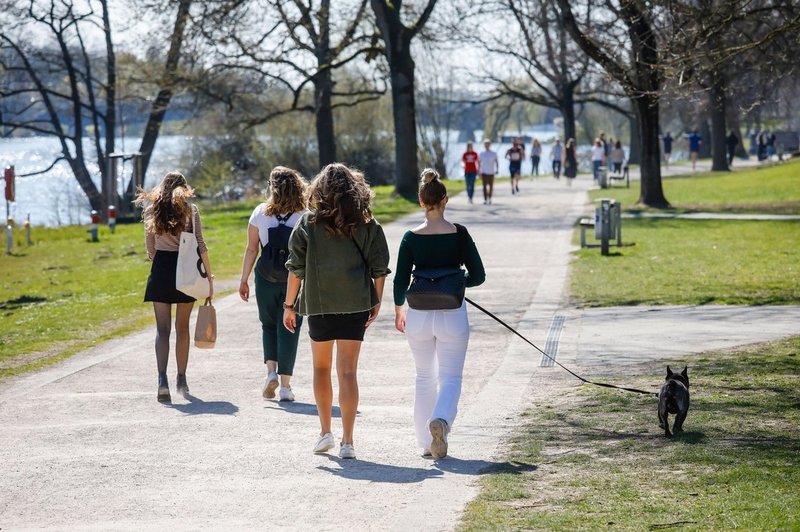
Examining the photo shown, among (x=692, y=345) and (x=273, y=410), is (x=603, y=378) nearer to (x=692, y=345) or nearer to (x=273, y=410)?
(x=692, y=345)

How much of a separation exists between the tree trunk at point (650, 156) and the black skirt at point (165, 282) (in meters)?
20.3

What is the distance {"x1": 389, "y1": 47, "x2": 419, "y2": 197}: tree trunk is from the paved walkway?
20.2 metres

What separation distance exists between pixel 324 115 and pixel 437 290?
31.3m

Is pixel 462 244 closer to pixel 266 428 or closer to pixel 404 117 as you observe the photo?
pixel 266 428

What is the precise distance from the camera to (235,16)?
98.4ft

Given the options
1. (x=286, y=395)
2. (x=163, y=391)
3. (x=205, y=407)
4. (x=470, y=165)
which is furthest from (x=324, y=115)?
(x=205, y=407)

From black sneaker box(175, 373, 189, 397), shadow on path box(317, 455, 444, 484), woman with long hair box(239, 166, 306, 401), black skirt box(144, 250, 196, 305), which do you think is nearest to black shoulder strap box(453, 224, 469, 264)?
shadow on path box(317, 455, 444, 484)

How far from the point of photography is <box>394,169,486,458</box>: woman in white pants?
7.11 meters

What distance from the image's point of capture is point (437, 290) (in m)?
7.04

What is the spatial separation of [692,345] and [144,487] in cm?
593

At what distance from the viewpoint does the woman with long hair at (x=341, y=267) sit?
23.1 feet

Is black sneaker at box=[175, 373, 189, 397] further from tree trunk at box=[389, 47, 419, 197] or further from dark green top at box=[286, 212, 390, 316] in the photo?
tree trunk at box=[389, 47, 419, 197]

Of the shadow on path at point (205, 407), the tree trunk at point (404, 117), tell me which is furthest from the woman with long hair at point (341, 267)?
the tree trunk at point (404, 117)

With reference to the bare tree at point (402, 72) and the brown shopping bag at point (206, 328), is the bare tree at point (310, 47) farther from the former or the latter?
Answer: the brown shopping bag at point (206, 328)
